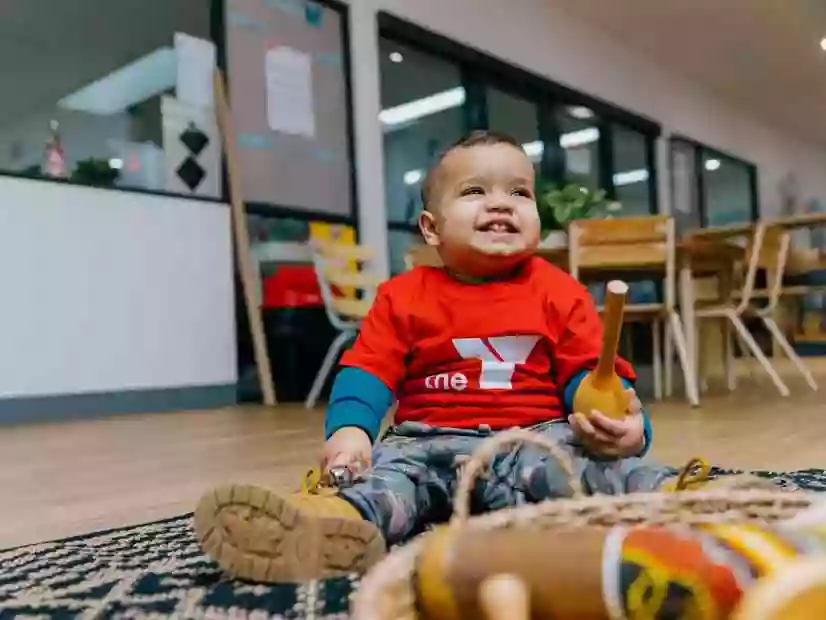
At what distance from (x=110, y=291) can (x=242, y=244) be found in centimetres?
48

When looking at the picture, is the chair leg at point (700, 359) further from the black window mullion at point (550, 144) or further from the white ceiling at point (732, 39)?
the white ceiling at point (732, 39)

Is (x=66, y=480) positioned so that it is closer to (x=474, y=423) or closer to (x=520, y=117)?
(x=474, y=423)

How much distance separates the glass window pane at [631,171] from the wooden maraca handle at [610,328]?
5.23 metres

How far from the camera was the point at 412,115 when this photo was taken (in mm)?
4242

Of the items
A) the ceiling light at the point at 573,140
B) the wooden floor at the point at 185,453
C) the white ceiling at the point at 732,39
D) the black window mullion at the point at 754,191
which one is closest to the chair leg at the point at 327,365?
the wooden floor at the point at 185,453

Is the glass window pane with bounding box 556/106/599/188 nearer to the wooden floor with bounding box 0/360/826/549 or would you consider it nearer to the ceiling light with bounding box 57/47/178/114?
the ceiling light with bounding box 57/47/178/114

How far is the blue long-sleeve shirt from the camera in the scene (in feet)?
2.89

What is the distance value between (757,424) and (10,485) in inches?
55.9

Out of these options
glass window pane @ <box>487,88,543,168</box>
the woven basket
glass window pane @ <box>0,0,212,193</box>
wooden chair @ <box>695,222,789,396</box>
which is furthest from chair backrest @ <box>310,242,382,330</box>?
the woven basket

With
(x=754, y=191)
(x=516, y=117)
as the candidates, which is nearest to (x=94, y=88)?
(x=516, y=117)

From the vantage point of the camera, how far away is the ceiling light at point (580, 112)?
5352mm

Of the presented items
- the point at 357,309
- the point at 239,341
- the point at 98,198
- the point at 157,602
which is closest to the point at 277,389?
the point at 239,341

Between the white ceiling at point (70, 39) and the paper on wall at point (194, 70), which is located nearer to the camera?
the white ceiling at point (70, 39)

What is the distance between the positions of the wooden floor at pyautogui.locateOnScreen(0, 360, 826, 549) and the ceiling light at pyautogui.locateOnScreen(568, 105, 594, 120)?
3.06 m
